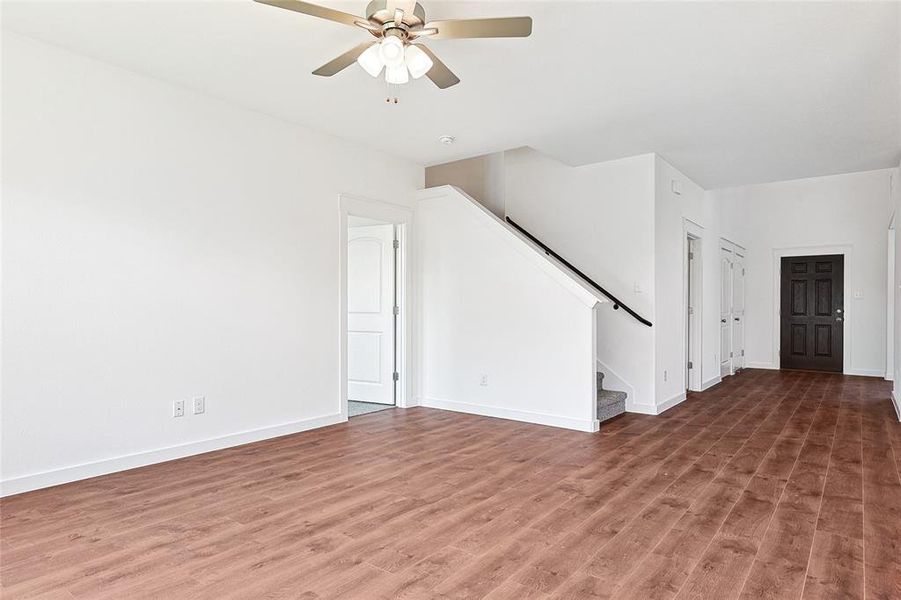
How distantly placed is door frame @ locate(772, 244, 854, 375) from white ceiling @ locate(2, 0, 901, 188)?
3.40 meters

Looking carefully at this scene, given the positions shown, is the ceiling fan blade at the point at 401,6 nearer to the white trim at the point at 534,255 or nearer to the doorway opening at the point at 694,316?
the white trim at the point at 534,255

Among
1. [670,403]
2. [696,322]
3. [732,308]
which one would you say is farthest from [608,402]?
[732,308]

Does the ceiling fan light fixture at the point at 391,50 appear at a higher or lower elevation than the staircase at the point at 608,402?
higher

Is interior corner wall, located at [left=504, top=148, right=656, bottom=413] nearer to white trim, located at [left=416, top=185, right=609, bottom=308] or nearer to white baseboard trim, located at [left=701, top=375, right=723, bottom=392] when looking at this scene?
white trim, located at [left=416, top=185, right=609, bottom=308]

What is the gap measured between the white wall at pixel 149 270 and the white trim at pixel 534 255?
1.27 meters

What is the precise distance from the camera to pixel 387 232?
5949 millimetres

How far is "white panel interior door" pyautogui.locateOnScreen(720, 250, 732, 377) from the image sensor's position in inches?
316

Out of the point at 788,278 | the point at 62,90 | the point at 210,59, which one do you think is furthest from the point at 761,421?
the point at 62,90

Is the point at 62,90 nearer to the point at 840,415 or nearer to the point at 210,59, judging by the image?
the point at 210,59

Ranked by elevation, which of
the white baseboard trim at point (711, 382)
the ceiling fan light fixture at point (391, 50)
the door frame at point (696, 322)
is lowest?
the white baseboard trim at point (711, 382)

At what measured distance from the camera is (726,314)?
820 cm

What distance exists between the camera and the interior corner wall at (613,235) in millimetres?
5488

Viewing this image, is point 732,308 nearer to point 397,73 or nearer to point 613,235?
point 613,235

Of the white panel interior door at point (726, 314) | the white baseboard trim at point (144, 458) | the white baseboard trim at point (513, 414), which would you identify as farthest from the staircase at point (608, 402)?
the white panel interior door at point (726, 314)
